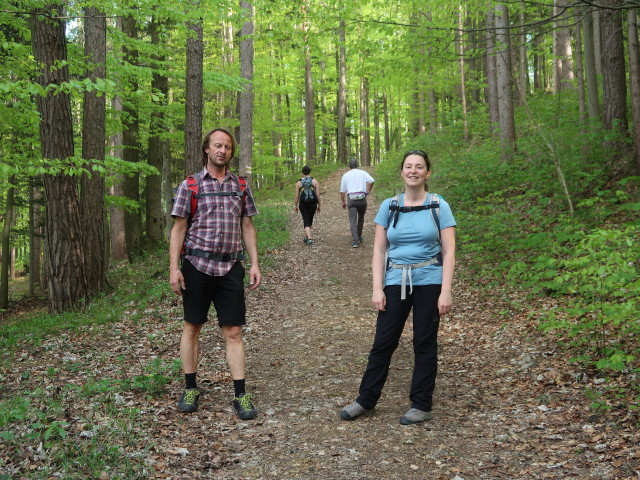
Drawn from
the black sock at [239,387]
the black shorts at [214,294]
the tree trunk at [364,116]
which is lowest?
the black sock at [239,387]

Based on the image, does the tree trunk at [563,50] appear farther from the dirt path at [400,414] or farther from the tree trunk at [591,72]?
the dirt path at [400,414]

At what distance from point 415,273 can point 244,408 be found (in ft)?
6.24

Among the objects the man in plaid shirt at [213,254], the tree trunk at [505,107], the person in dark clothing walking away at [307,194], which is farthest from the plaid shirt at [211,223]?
the tree trunk at [505,107]

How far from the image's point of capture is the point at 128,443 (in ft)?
12.7

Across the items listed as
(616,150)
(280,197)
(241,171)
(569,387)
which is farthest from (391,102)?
(569,387)

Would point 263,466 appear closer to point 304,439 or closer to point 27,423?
point 304,439

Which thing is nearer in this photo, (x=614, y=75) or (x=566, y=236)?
(x=566, y=236)

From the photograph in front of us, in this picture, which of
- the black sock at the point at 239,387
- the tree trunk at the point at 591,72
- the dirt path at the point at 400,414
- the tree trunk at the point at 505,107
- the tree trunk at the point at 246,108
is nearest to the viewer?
the dirt path at the point at 400,414

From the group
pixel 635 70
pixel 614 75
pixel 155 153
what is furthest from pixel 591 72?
pixel 155 153

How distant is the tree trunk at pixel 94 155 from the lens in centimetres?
1018

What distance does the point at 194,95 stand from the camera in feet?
35.3

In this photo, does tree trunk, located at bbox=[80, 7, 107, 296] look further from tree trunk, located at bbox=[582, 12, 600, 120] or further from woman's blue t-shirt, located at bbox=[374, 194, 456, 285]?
tree trunk, located at bbox=[582, 12, 600, 120]

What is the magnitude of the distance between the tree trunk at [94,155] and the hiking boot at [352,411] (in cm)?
735

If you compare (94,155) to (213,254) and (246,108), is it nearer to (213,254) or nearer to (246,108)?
(213,254)
